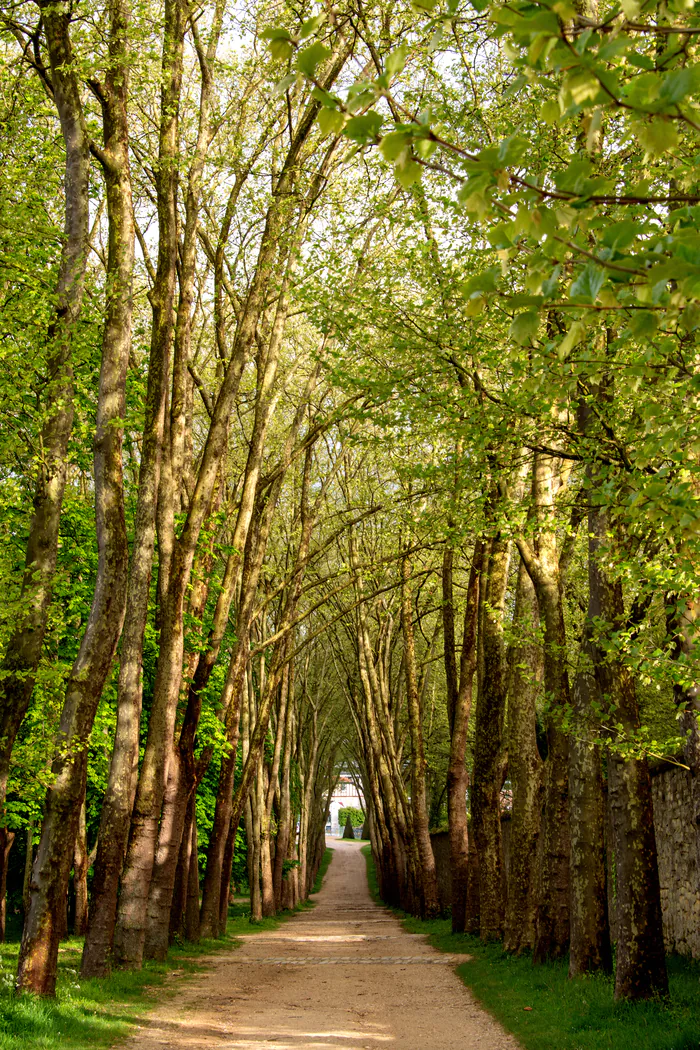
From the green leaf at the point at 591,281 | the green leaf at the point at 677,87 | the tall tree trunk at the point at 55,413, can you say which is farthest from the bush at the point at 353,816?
the green leaf at the point at 677,87

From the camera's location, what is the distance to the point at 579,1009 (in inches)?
344

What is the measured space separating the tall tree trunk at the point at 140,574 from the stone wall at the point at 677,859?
685cm

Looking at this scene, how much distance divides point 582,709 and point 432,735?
1312 inches

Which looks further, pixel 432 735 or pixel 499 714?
pixel 432 735

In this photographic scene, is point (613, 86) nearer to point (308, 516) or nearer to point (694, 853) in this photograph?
point (694, 853)

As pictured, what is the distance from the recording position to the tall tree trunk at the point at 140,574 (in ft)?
36.8

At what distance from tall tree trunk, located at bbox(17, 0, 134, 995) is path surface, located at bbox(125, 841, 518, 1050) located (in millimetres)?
1346

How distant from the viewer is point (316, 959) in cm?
1667

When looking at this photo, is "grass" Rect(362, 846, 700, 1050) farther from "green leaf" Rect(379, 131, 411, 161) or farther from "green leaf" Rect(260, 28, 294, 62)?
"green leaf" Rect(260, 28, 294, 62)

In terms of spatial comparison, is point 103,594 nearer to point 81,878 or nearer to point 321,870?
point 81,878

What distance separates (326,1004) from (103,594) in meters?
5.77

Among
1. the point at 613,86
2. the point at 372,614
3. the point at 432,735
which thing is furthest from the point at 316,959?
the point at 432,735

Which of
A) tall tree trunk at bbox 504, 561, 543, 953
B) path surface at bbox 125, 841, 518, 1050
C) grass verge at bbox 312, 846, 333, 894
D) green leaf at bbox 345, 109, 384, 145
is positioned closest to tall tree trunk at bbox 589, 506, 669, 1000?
path surface at bbox 125, 841, 518, 1050

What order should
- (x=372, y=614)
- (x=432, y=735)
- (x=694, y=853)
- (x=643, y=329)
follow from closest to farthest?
1. (x=643, y=329)
2. (x=694, y=853)
3. (x=372, y=614)
4. (x=432, y=735)
